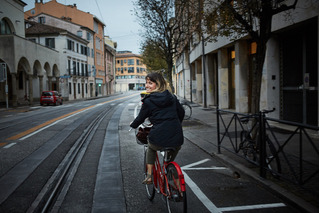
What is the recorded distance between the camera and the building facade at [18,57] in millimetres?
28453

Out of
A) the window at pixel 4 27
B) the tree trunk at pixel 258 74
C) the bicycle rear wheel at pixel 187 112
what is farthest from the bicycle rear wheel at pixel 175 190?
the window at pixel 4 27

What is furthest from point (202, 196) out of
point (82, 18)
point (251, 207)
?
point (82, 18)

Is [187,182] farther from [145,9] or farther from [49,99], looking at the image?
[49,99]

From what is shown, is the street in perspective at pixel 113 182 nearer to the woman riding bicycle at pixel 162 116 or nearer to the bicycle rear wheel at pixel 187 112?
the woman riding bicycle at pixel 162 116

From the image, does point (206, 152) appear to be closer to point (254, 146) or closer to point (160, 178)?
point (254, 146)

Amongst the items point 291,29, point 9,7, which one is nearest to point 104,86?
point 9,7

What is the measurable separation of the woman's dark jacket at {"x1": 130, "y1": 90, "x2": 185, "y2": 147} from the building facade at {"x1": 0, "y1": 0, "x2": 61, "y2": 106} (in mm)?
26206

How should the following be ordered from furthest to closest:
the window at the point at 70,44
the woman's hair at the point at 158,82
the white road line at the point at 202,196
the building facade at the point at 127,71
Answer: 1. the building facade at the point at 127,71
2. the window at the point at 70,44
3. the white road line at the point at 202,196
4. the woman's hair at the point at 158,82

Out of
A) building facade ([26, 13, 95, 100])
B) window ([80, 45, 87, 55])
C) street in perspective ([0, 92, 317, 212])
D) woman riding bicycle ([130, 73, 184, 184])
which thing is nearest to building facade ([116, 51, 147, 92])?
building facade ([26, 13, 95, 100])

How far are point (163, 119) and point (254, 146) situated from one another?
2.70 meters

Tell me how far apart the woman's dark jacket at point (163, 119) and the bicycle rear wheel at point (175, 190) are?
313 mm

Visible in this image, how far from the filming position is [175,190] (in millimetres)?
3371

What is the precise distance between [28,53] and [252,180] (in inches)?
1248

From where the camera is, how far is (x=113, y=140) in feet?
30.9
